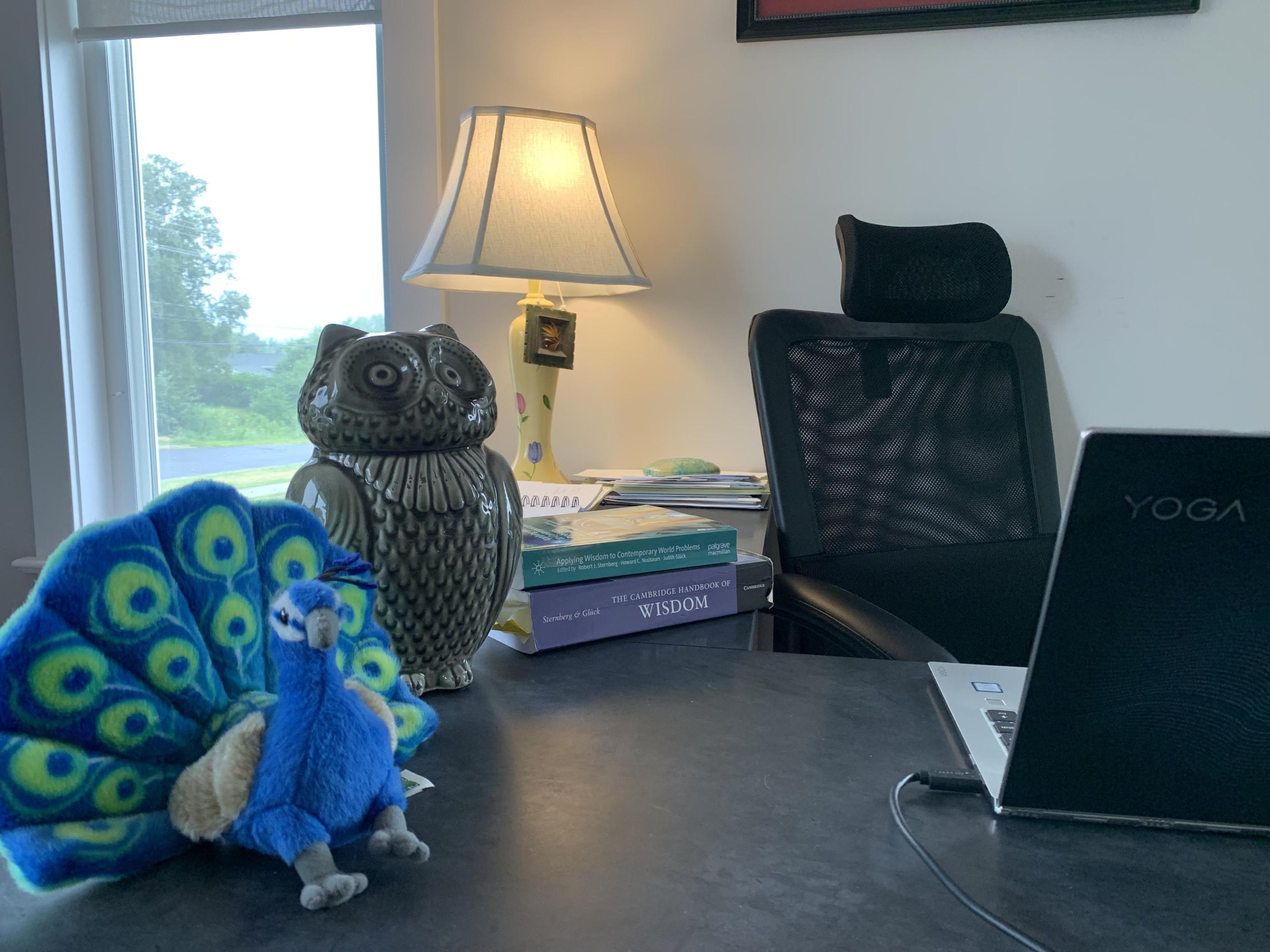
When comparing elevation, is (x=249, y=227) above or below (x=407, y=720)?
above

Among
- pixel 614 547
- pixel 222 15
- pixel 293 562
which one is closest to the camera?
pixel 293 562

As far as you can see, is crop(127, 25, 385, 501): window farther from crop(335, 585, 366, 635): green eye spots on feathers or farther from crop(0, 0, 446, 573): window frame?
crop(335, 585, 366, 635): green eye spots on feathers

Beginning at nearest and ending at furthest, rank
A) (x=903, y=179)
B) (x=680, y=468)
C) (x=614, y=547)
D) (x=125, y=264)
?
1. (x=614, y=547)
2. (x=680, y=468)
3. (x=903, y=179)
4. (x=125, y=264)

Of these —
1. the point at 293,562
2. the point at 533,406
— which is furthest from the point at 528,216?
the point at 293,562

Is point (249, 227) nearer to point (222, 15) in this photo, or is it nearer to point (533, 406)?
point (222, 15)

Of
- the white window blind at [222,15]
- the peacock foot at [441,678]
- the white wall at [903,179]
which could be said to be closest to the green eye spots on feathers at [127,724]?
the peacock foot at [441,678]

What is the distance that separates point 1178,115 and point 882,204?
50 centimetres

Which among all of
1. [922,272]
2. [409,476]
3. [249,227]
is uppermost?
[249,227]

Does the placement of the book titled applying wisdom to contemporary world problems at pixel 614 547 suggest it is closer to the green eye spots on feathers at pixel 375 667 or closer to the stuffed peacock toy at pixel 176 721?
the green eye spots on feathers at pixel 375 667

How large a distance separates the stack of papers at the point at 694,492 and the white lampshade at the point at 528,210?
33cm

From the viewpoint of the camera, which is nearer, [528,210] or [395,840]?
[395,840]

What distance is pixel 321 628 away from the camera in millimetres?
381

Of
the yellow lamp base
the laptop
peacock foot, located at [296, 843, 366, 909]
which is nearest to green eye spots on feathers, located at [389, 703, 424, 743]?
peacock foot, located at [296, 843, 366, 909]

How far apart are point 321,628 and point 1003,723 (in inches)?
18.6
